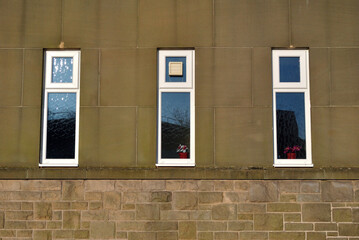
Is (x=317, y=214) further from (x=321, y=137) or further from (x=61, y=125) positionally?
(x=61, y=125)

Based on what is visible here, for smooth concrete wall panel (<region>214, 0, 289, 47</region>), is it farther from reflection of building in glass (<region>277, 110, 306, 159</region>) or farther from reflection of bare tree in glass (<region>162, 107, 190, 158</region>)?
reflection of bare tree in glass (<region>162, 107, 190, 158</region>)

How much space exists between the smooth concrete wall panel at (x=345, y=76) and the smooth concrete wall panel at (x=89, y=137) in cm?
430

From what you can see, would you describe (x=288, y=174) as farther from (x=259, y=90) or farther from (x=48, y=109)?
(x=48, y=109)

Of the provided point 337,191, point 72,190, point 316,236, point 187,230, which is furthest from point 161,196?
point 337,191

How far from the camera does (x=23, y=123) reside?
22.1 ft

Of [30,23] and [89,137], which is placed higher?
[30,23]

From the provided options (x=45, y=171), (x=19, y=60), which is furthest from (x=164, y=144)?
(x=19, y=60)

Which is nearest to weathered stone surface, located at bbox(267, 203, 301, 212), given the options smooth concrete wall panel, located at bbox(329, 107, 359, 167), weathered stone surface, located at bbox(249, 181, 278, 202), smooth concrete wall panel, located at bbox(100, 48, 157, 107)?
weathered stone surface, located at bbox(249, 181, 278, 202)

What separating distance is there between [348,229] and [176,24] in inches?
186

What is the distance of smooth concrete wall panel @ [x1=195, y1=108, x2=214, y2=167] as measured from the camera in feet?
21.6

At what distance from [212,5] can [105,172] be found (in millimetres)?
3614

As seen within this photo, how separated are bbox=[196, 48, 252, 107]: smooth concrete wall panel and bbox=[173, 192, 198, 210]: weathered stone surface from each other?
161cm

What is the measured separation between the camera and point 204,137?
662 cm

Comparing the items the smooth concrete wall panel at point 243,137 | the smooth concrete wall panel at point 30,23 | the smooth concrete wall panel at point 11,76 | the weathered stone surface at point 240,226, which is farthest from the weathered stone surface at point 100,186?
the smooth concrete wall panel at point 30,23
